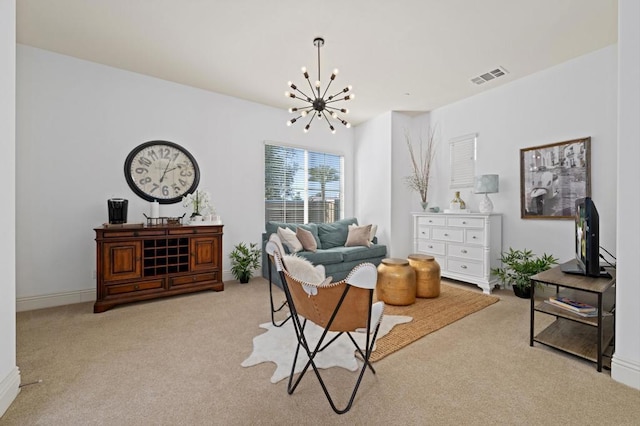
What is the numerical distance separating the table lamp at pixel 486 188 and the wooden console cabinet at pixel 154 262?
373cm

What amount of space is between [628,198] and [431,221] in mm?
2694

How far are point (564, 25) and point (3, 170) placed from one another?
15.1ft

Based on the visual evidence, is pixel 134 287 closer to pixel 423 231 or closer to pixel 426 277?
pixel 426 277

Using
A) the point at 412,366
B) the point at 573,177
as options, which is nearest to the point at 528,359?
the point at 412,366

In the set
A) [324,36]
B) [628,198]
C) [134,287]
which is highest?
[324,36]

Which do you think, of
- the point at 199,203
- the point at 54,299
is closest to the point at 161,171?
the point at 199,203

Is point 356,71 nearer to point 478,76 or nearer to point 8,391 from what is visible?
point 478,76

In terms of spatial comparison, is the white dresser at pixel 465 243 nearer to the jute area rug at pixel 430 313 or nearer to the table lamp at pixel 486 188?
the table lamp at pixel 486 188

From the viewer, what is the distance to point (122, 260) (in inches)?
125

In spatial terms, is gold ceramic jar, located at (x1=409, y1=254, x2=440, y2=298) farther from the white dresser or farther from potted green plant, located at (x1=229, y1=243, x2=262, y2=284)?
potted green plant, located at (x1=229, y1=243, x2=262, y2=284)

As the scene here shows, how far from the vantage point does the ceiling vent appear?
3.63 meters

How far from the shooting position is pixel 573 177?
3.37 meters

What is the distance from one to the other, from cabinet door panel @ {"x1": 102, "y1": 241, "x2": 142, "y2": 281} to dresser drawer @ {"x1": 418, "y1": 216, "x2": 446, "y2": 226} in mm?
4023

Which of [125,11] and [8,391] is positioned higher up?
[125,11]
